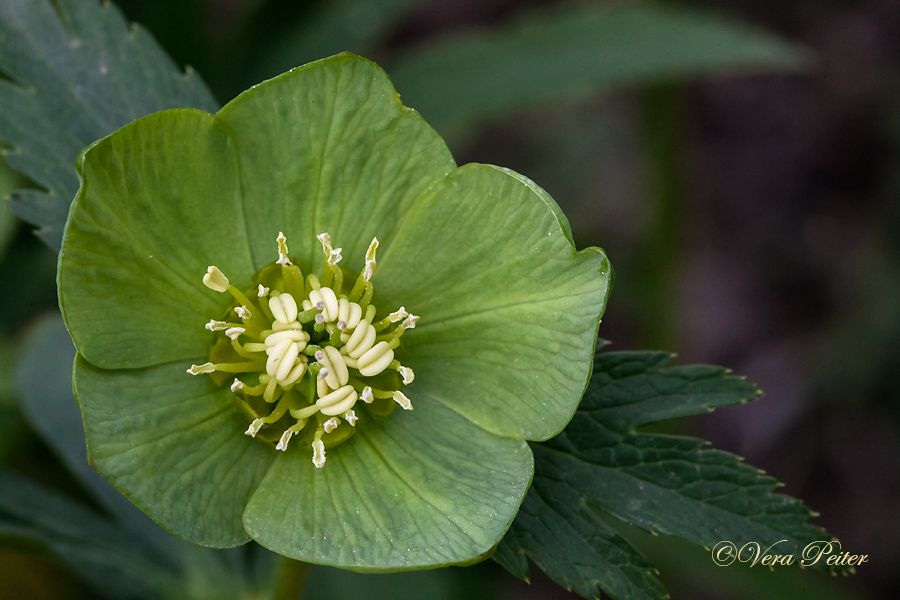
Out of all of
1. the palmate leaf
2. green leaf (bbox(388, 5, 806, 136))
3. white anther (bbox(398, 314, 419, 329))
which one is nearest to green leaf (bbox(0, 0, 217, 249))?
white anther (bbox(398, 314, 419, 329))

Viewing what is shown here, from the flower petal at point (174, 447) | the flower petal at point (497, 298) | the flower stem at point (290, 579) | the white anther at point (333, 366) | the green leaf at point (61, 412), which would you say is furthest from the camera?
the green leaf at point (61, 412)

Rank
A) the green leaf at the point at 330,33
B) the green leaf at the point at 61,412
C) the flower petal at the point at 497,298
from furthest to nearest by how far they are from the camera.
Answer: the green leaf at the point at 330,33, the green leaf at the point at 61,412, the flower petal at the point at 497,298

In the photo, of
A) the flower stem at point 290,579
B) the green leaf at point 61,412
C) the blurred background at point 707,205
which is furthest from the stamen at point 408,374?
the blurred background at point 707,205

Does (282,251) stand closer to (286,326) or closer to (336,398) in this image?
(286,326)

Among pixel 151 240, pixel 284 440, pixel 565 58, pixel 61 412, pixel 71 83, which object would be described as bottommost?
pixel 61 412

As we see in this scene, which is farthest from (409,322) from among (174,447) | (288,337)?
(174,447)

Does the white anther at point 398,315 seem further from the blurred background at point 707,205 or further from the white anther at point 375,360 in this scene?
the blurred background at point 707,205

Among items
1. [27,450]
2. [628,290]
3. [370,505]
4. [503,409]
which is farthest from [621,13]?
[27,450]
